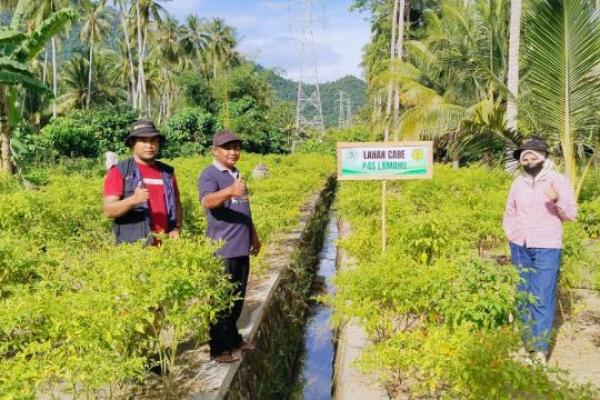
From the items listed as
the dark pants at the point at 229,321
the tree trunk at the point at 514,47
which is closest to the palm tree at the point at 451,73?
the tree trunk at the point at 514,47

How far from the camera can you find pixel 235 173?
4227 mm

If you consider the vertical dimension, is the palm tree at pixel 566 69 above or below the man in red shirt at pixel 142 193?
above

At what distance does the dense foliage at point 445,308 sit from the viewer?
2.60 m

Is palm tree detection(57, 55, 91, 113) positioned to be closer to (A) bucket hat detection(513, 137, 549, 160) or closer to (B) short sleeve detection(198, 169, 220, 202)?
(B) short sleeve detection(198, 169, 220, 202)

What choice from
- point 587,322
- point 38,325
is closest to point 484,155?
point 587,322

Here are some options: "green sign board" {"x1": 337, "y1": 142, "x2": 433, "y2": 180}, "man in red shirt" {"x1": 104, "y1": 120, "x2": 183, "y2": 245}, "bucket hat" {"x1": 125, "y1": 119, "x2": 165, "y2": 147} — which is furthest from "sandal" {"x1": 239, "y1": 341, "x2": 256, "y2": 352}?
"green sign board" {"x1": 337, "y1": 142, "x2": 433, "y2": 180}

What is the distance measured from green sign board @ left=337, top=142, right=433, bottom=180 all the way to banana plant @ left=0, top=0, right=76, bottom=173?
33.5 ft

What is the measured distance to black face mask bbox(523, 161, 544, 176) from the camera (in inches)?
166

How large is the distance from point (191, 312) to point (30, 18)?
3574 centimetres

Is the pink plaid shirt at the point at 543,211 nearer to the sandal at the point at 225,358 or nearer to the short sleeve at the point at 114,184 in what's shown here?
the sandal at the point at 225,358

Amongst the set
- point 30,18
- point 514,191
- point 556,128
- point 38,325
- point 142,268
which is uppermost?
point 30,18

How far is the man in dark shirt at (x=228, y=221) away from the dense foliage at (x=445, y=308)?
866mm

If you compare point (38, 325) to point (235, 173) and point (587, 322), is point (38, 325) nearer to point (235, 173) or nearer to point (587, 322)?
point (235, 173)

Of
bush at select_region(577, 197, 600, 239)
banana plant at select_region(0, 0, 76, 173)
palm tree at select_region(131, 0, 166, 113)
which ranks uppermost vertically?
palm tree at select_region(131, 0, 166, 113)
